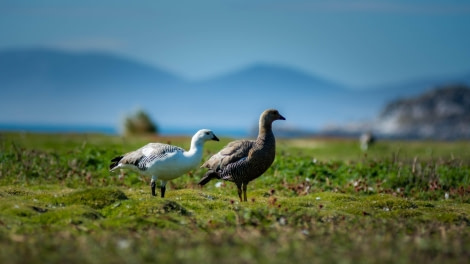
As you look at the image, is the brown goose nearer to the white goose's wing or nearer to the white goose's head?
the white goose's head

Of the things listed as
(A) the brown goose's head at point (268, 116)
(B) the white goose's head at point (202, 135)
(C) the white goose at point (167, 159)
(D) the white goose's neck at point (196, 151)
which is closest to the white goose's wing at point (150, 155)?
(C) the white goose at point (167, 159)

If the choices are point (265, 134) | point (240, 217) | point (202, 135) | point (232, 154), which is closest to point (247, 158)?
point (232, 154)

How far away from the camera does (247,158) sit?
715 inches

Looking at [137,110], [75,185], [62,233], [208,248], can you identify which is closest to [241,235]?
[208,248]

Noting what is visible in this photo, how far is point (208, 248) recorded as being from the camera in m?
10.5

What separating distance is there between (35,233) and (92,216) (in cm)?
185

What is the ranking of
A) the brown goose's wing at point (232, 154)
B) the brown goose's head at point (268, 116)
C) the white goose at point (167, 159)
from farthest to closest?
1. the brown goose's head at point (268, 116)
2. the brown goose's wing at point (232, 154)
3. the white goose at point (167, 159)

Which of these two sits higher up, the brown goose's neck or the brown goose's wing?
the brown goose's neck

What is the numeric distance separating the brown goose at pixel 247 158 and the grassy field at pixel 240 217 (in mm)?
745

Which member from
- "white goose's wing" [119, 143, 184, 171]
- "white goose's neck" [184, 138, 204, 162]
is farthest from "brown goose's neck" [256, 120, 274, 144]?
"white goose's wing" [119, 143, 184, 171]

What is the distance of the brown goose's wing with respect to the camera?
18.3 meters

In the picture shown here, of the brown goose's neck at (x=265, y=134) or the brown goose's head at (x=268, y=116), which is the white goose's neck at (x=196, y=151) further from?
the brown goose's head at (x=268, y=116)

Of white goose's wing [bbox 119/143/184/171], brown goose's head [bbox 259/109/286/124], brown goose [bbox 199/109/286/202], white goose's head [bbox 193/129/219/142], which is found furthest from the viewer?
brown goose's head [bbox 259/109/286/124]

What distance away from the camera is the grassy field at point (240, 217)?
10.5 meters
